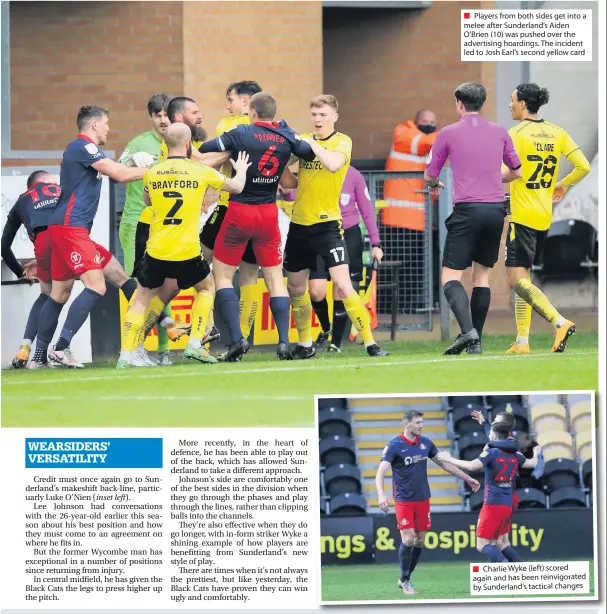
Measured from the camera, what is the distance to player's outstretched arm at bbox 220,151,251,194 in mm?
9141

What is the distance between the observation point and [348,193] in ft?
35.3

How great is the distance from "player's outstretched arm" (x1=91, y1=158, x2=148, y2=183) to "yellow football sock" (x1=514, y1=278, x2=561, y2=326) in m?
2.62

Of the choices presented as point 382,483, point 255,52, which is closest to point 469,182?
point 382,483

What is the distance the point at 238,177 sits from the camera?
918 cm

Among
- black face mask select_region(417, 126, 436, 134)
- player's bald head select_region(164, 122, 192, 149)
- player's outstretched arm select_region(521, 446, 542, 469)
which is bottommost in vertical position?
player's outstretched arm select_region(521, 446, 542, 469)

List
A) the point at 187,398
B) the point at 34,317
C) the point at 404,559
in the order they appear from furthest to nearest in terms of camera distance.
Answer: the point at 34,317
the point at 404,559
the point at 187,398

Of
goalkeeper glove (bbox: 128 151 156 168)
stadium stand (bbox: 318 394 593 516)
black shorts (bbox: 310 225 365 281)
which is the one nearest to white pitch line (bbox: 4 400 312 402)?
stadium stand (bbox: 318 394 593 516)

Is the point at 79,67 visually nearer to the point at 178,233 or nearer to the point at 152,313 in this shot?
the point at 152,313

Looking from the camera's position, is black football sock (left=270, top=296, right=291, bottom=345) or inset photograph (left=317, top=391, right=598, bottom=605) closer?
inset photograph (left=317, top=391, right=598, bottom=605)

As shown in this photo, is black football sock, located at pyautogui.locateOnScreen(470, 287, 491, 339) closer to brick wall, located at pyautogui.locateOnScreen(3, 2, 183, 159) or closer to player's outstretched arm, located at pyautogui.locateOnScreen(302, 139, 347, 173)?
player's outstretched arm, located at pyautogui.locateOnScreen(302, 139, 347, 173)

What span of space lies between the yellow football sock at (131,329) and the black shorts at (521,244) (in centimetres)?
251

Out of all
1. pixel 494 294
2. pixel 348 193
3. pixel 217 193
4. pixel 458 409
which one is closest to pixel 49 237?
pixel 217 193

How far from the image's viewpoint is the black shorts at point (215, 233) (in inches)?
382

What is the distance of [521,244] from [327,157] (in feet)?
4.89
